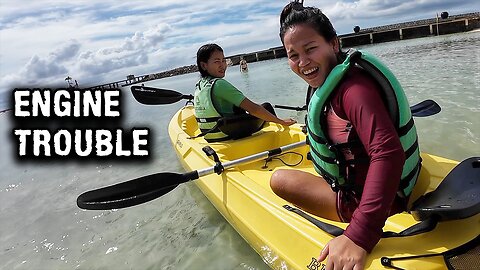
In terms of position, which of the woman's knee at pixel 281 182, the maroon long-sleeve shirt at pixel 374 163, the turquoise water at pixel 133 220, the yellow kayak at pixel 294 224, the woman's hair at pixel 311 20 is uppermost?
the woman's hair at pixel 311 20

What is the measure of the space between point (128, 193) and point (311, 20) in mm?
1730

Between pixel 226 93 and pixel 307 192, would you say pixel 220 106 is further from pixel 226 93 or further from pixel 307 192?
pixel 307 192

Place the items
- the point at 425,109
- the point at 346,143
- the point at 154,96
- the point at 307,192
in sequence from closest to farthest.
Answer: the point at 346,143 < the point at 307,192 < the point at 425,109 < the point at 154,96

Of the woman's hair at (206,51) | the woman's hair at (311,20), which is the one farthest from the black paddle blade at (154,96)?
the woman's hair at (311,20)

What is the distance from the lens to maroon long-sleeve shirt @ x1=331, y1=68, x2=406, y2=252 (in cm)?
136

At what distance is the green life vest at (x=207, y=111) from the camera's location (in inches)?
145

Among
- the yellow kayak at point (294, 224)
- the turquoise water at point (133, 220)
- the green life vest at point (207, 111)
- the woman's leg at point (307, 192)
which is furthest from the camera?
the green life vest at point (207, 111)

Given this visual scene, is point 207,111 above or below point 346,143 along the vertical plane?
above

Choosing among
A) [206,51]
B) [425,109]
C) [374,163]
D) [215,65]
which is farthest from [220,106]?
[374,163]

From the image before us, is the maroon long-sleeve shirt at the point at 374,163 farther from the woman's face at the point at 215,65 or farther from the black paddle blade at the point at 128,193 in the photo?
the woman's face at the point at 215,65

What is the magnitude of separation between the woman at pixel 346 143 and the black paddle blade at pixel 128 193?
1.06 metres

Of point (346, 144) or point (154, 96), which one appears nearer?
point (346, 144)

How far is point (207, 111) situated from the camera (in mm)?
3768

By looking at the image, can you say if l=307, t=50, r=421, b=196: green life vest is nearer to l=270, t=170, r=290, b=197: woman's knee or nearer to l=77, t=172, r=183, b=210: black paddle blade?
l=270, t=170, r=290, b=197: woman's knee
